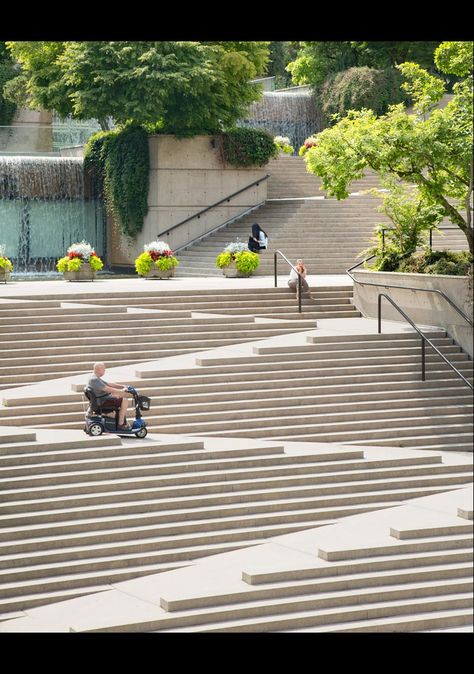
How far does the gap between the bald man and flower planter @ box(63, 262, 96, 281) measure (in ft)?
42.1

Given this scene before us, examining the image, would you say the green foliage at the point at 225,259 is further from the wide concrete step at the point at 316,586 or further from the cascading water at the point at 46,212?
the wide concrete step at the point at 316,586

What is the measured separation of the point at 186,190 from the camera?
112ft

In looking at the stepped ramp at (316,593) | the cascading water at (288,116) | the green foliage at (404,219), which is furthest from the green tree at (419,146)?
the cascading water at (288,116)

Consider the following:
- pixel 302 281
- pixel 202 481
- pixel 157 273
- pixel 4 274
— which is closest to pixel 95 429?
pixel 202 481

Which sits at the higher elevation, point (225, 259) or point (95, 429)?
point (225, 259)

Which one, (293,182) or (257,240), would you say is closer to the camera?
(257,240)

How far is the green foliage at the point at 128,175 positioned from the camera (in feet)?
111

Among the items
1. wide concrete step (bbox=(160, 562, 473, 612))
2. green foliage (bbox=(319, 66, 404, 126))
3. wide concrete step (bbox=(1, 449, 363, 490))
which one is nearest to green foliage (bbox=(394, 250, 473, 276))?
wide concrete step (bbox=(1, 449, 363, 490))

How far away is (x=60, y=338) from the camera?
19.8 meters

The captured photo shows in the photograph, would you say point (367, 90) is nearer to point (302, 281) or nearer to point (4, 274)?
point (4, 274)

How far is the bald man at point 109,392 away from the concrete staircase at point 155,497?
0.42 metres

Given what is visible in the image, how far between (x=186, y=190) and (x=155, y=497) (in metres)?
20.5

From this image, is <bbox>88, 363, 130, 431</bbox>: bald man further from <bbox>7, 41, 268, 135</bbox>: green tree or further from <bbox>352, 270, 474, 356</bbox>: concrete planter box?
<bbox>7, 41, 268, 135</bbox>: green tree
